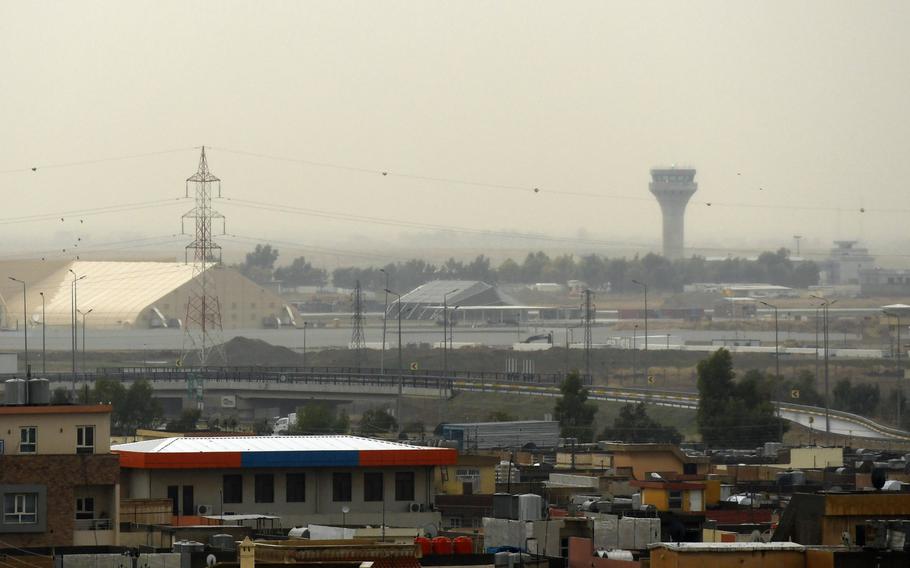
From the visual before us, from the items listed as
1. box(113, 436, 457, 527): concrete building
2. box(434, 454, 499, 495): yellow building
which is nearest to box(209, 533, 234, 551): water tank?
box(113, 436, 457, 527): concrete building

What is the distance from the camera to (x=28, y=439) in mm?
27719

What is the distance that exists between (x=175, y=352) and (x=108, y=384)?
65756mm

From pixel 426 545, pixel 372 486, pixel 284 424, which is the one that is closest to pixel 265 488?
pixel 372 486

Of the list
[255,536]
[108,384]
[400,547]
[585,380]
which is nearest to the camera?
[400,547]

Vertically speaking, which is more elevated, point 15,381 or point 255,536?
point 15,381

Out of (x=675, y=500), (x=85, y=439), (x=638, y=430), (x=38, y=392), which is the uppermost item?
(x=38, y=392)

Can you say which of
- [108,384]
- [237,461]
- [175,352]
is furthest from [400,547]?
[175,352]

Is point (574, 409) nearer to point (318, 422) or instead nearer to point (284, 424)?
point (318, 422)

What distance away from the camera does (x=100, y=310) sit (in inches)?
7697

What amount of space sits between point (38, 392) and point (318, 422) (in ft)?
199

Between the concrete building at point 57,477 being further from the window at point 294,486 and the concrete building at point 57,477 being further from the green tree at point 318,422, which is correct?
the green tree at point 318,422

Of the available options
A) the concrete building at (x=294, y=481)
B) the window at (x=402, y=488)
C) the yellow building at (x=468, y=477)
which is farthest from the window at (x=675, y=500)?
the window at (x=402, y=488)

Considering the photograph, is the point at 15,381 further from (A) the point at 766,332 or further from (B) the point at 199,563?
(A) the point at 766,332

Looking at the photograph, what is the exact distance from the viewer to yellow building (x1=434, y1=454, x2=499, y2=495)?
137ft
